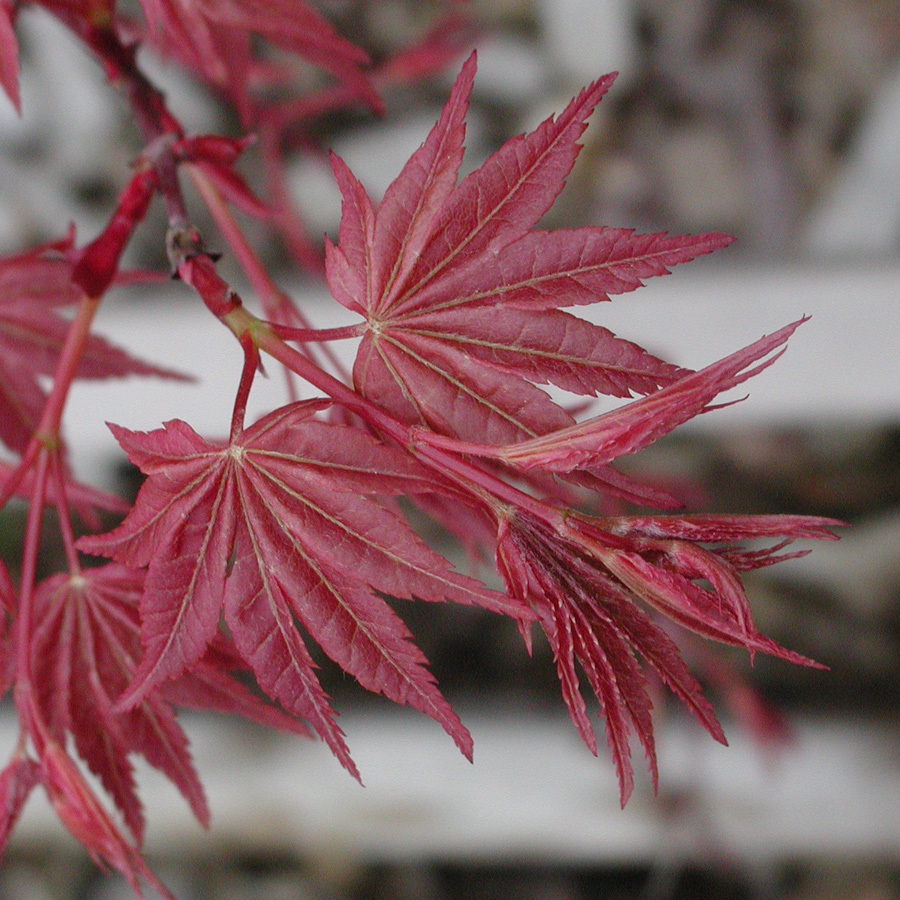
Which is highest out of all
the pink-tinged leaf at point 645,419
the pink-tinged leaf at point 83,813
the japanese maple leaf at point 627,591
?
the pink-tinged leaf at point 645,419

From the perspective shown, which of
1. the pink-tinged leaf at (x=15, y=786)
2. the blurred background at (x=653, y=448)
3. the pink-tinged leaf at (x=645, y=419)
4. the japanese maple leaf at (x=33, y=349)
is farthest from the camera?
the blurred background at (x=653, y=448)

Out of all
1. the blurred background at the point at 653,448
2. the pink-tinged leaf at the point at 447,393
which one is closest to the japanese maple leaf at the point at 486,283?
the pink-tinged leaf at the point at 447,393

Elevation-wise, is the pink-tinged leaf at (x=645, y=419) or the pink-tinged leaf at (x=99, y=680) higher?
the pink-tinged leaf at (x=645, y=419)

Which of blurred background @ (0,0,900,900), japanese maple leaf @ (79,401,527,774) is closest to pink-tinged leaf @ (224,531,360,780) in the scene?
japanese maple leaf @ (79,401,527,774)

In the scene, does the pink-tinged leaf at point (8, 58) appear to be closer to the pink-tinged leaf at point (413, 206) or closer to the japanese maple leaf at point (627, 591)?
the pink-tinged leaf at point (413, 206)

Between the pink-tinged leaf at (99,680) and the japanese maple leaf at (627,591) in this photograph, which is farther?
the pink-tinged leaf at (99,680)

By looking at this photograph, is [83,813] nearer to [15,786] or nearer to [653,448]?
[15,786]

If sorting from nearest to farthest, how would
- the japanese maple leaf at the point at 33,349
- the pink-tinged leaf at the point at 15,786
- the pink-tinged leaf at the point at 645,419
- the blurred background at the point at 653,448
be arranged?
the pink-tinged leaf at the point at 645,419, the pink-tinged leaf at the point at 15,786, the japanese maple leaf at the point at 33,349, the blurred background at the point at 653,448

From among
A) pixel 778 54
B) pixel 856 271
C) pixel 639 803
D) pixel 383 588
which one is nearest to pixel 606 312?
pixel 856 271

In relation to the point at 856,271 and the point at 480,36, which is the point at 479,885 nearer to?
the point at 856,271
